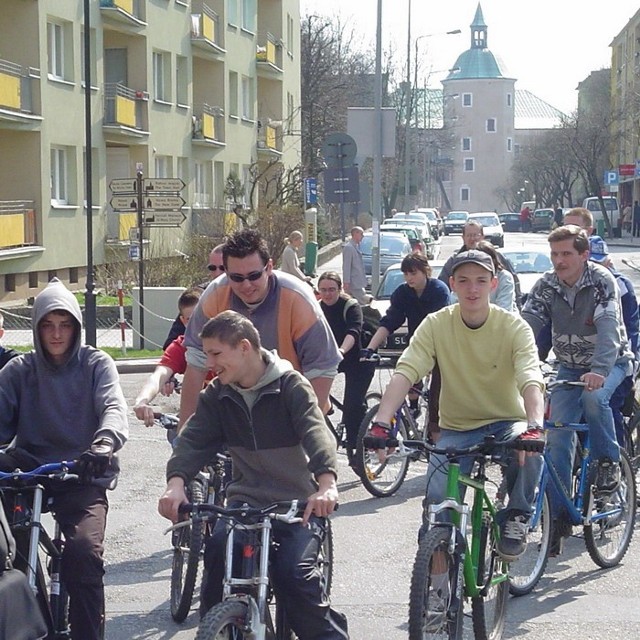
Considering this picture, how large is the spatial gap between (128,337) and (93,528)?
676 inches

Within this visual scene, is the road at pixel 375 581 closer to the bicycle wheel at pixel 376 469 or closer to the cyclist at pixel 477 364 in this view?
the bicycle wheel at pixel 376 469

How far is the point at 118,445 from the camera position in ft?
17.0

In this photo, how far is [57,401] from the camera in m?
5.38

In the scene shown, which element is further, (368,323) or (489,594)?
(368,323)

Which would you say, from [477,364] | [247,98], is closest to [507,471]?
[477,364]

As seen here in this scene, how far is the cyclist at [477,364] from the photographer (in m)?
5.81

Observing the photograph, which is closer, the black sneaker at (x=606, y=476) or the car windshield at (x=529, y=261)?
the black sneaker at (x=606, y=476)

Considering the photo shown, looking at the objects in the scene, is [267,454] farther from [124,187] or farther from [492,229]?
[492,229]

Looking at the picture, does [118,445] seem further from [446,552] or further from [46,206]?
[46,206]

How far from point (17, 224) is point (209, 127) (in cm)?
1606

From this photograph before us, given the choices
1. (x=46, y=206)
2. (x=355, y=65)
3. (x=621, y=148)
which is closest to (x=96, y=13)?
(x=46, y=206)

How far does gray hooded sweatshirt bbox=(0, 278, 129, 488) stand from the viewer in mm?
5371

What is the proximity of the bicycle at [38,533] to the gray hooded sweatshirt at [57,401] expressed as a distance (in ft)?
0.77

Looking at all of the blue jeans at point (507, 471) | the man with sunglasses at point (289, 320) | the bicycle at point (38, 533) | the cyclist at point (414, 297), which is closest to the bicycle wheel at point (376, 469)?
the cyclist at point (414, 297)
